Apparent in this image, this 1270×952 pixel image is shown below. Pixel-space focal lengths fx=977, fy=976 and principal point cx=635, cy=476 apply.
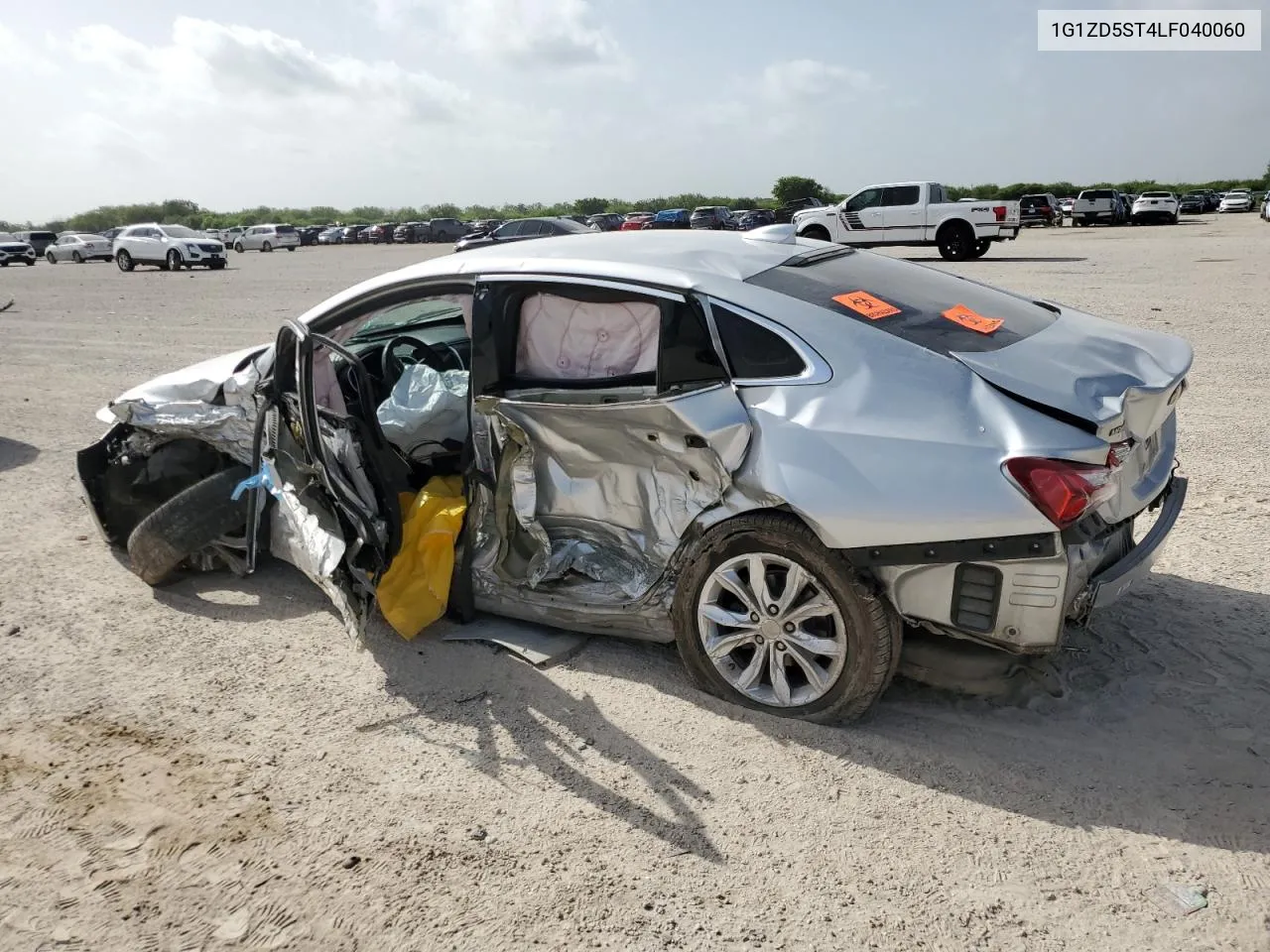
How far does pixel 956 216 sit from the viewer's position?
2306 cm

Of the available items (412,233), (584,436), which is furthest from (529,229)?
(584,436)

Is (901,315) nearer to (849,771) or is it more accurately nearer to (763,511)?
(763,511)

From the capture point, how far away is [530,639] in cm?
399

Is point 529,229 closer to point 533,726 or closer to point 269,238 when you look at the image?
point 269,238

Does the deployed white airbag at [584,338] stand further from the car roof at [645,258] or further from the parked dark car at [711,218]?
the parked dark car at [711,218]

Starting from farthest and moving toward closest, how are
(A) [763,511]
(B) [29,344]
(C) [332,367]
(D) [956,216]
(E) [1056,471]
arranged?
(D) [956,216] → (B) [29,344] → (C) [332,367] → (A) [763,511] → (E) [1056,471]

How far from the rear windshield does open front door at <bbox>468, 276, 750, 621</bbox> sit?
18.0 inches

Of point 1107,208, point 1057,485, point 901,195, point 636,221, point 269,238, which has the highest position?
point 269,238

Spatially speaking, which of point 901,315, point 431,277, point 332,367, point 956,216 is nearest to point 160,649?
point 332,367

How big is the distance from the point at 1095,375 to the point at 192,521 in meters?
3.80

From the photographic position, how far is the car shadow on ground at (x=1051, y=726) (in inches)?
114

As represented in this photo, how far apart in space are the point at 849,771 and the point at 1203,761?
43.3 inches

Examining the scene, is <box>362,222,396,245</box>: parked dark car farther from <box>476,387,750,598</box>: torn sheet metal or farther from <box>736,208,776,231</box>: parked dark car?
<box>476,387,750,598</box>: torn sheet metal

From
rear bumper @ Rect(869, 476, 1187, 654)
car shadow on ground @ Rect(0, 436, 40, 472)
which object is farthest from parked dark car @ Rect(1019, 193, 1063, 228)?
rear bumper @ Rect(869, 476, 1187, 654)
